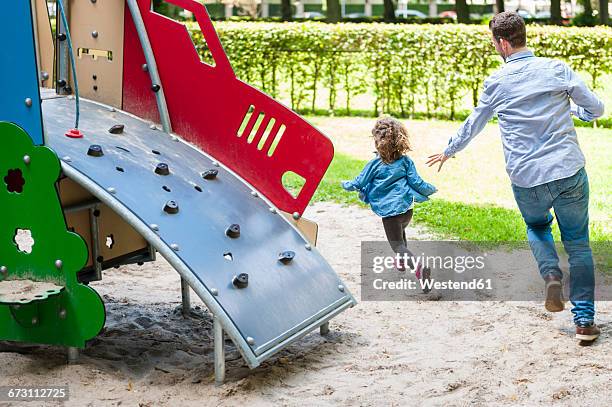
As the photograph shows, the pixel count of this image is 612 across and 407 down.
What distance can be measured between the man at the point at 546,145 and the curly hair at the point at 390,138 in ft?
2.54

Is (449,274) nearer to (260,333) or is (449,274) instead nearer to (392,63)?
(260,333)

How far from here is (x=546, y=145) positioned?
493 centimetres

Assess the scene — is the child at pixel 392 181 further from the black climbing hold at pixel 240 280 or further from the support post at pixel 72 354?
the support post at pixel 72 354

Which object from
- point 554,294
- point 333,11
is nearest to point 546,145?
point 554,294

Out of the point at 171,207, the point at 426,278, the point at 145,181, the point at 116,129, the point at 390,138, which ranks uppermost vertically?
the point at 116,129

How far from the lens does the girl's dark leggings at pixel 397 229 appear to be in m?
6.03

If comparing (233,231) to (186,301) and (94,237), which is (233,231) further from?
(186,301)

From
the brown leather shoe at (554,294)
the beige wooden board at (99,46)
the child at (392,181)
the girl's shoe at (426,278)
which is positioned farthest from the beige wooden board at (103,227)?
the brown leather shoe at (554,294)

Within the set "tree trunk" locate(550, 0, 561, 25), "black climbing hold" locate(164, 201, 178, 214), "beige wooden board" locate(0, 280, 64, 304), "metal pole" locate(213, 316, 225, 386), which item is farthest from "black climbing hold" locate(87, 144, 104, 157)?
"tree trunk" locate(550, 0, 561, 25)

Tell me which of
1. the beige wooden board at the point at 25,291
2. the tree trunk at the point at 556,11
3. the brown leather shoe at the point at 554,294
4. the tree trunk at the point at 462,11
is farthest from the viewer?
the tree trunk at the point at 556,11

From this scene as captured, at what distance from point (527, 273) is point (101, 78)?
10.0ft

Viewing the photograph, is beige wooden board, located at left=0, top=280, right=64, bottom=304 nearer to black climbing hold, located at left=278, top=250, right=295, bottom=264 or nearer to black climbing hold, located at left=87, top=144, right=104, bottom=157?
black climbing hold, located at left=87, top=144, right=104, bottom=157

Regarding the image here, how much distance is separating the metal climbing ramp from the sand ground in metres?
0.25

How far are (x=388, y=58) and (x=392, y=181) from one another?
820 cm
